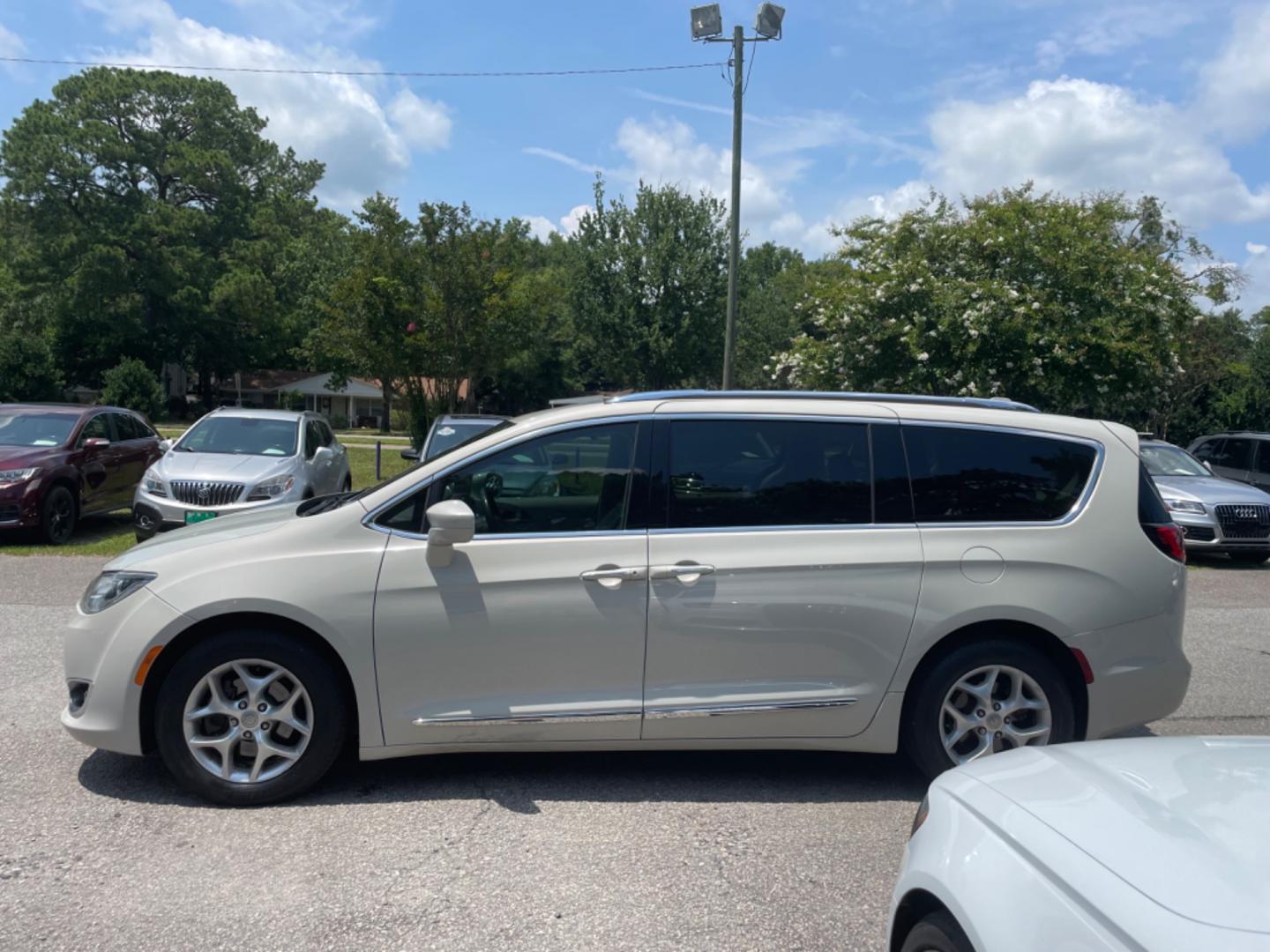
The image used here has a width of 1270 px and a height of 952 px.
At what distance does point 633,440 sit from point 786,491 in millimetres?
765

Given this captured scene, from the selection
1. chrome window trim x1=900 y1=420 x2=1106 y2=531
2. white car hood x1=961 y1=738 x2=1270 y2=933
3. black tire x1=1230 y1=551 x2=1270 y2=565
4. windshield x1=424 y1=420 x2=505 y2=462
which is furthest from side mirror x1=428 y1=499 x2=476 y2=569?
black tire x1=1230 y1=551 x2=1270 y2=565

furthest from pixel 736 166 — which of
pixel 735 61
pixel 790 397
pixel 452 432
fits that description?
pixel 790 397

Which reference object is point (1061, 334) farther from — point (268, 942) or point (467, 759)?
point (268, 942)

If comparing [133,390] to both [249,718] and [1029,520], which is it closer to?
[249,718]

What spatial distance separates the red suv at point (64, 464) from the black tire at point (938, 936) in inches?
466

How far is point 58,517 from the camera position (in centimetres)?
1193

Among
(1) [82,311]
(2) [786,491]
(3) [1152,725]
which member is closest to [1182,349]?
(3) [1152,725]

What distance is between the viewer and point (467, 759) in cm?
502

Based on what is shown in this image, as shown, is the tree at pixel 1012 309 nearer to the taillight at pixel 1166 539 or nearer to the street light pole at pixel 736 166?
the street light pole at pixel 736 166

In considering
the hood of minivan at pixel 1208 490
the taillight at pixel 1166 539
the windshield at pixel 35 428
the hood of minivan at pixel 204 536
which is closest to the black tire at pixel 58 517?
the windshield at pixel 35 428

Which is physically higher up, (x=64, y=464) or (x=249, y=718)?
(x=64, y=464)

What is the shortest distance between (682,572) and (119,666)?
2497 mm

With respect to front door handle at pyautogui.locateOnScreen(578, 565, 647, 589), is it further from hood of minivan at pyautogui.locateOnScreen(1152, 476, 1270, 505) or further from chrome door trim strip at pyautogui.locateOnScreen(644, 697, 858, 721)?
hood of minivan at pyautogui.locateOnScreen(1152, 476, 1270, 505)

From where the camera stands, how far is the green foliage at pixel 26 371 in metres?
44.9
